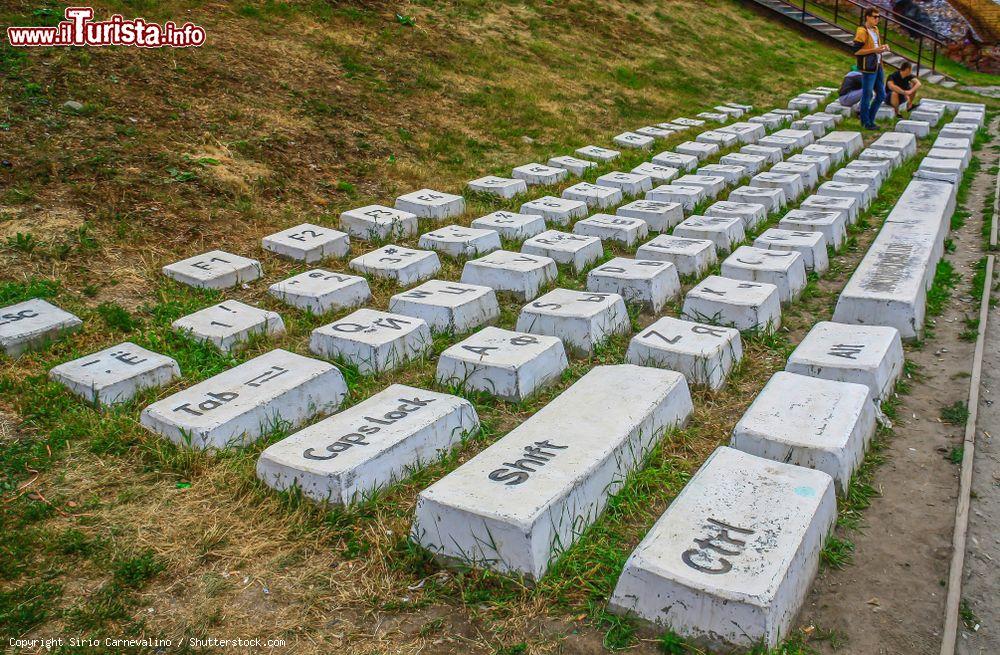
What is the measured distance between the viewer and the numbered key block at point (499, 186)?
731 centimetres

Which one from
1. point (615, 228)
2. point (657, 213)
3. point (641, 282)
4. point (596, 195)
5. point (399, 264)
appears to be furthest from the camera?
point (596, 195)

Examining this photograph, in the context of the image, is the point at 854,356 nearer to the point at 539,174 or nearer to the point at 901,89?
the point at 539,174

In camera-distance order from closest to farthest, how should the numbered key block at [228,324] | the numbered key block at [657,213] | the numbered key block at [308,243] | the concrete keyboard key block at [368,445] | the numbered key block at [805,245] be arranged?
the concrete keyboard key block at [368,445] → the numbered key block at [228,324] → the numbered key block at [805,245] → the numbered key block at [308,243] → the numbered key block at [657,213]

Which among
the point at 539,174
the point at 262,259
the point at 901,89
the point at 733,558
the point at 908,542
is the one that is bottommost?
the point at 908,542

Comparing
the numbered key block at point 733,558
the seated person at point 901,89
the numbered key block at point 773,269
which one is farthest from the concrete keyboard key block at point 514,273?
the seated person at point 901,89

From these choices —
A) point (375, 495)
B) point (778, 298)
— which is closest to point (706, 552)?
point (375, 495)

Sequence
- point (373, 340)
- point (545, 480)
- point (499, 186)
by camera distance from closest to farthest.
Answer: point (545, 480) → point (373, 340) → point (499, 186)

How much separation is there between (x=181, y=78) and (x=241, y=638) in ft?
22.3

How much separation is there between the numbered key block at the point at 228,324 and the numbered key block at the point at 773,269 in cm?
280

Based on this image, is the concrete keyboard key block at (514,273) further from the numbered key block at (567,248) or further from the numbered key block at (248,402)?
the numbered key block at (248,402)

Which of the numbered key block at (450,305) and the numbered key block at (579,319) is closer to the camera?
the numbered key block at (579,319)

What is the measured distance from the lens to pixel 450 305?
457 centimetres

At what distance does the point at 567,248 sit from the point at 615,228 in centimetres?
70

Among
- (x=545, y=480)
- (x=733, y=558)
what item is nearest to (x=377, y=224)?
(x=545, y=480)
